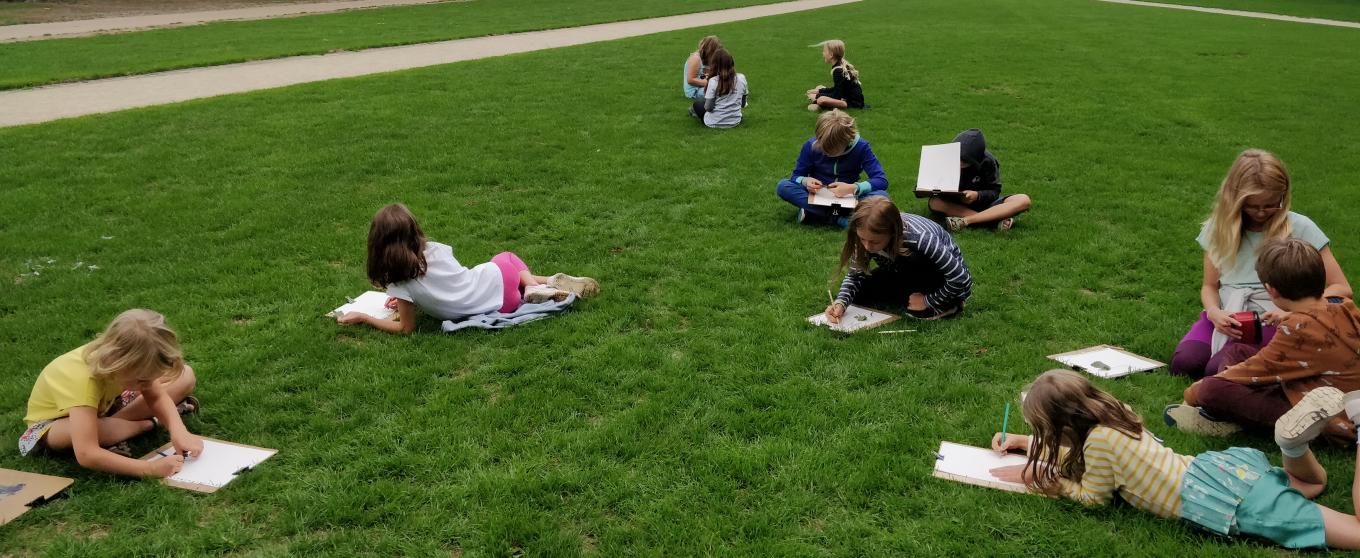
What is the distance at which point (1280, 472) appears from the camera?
3.53 m

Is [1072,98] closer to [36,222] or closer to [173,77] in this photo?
[36,222]

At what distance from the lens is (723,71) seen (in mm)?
11227

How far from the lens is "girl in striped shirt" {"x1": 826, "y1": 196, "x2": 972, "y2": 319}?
5293mm

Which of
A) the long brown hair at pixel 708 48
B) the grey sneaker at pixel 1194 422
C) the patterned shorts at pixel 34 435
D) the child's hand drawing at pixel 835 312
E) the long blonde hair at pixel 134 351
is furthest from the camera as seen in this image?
the long brown hair at pixel 708 48

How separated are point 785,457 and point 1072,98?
11352 millimetres

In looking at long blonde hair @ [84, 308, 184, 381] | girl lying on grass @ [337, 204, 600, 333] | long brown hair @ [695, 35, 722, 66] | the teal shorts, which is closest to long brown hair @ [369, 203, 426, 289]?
girl lying on grass @ [337, 204, 600, 333]

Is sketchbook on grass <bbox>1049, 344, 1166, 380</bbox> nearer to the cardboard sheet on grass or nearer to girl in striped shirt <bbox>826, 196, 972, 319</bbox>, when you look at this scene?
girl in striped shirt <bbox>826, 196, 972, 319</bbox>

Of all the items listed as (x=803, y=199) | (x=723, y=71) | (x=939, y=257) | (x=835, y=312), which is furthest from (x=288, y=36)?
(x=939, y=257)

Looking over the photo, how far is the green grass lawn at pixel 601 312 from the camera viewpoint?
3.76 metres

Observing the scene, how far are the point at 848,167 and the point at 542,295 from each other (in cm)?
317

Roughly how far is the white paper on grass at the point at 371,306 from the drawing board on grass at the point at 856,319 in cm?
279

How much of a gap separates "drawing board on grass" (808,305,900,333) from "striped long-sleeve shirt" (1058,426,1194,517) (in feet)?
6.73

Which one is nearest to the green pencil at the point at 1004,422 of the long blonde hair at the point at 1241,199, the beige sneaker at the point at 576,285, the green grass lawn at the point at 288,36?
the long blonde hair at the point at 1241,199

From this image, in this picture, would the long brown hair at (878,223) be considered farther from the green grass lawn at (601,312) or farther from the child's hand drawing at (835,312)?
the green grass lawn at (601,312)
